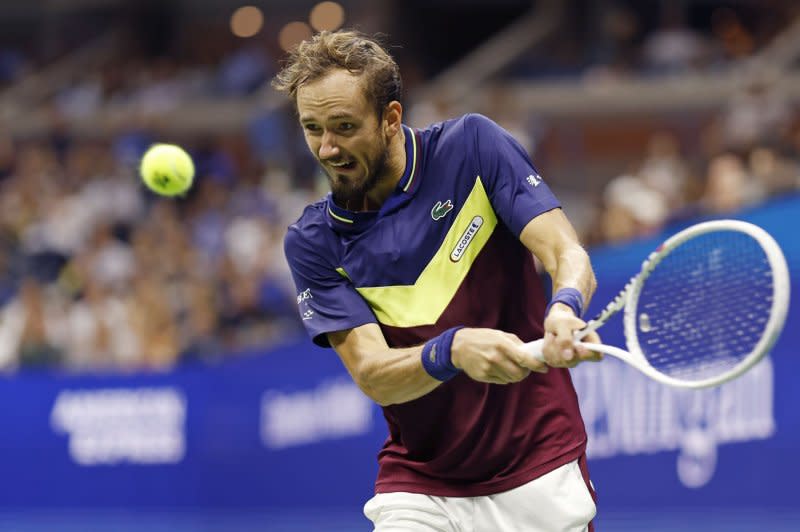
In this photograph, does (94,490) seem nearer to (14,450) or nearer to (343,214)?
(14,450)

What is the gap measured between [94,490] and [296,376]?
279 centimetres

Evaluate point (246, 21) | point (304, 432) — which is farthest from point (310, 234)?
point (246, 21)

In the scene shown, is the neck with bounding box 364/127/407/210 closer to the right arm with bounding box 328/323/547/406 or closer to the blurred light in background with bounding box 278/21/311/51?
the right arm with bounding box 328/323/547/406

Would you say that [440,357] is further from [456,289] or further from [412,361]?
[456,289]

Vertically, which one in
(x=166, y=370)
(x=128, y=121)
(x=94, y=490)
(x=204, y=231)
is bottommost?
(x=94, y=490)

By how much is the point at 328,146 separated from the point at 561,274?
905 mm

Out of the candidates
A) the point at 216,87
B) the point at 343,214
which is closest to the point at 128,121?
the point at 216,87

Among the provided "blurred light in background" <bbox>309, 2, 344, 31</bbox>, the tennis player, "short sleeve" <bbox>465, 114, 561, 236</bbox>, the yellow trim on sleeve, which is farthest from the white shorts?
"blurred light in background" <bbox>309, 2, 344, 31</bbox>

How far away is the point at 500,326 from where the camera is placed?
509cm

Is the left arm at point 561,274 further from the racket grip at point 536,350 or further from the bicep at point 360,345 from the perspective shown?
the bicep at point 360,345

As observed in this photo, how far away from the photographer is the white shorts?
4945 mm

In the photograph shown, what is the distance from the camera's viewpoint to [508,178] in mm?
5000

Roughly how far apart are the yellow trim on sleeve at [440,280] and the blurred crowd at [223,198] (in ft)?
17.8

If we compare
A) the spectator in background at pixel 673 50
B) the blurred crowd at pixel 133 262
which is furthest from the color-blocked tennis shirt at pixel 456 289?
the spectator in background at pixel 673 50
